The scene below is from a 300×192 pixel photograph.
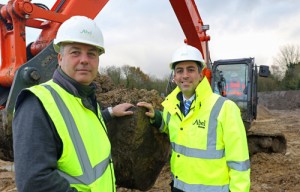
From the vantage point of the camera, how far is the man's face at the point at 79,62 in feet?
6.20

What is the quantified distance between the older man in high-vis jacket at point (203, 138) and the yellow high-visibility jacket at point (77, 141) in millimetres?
881

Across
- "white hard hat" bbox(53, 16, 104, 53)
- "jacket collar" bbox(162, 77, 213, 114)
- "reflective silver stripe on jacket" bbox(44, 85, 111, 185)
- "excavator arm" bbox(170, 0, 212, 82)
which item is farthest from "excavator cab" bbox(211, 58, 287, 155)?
"reflective silver stripe on jacket" bbox(44, 85, 111, 185)

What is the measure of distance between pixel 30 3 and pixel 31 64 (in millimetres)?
741

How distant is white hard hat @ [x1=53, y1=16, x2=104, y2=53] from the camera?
1.91 meters

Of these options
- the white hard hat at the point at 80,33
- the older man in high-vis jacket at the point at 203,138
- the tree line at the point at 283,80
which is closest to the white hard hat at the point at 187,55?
the older man in high-vis jacket at the point at 203,138

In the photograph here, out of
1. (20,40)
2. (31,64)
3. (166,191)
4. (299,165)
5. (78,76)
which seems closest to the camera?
(78,76)

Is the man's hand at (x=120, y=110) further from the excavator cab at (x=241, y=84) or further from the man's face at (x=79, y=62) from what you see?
the excavator cab at (x=241, y=84)

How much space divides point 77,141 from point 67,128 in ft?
0.29

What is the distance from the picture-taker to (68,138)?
1.61 meters

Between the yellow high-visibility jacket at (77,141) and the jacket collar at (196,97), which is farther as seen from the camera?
the jacket collar at (196,97)

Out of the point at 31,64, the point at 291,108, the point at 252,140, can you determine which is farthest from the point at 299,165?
the point at 291,108

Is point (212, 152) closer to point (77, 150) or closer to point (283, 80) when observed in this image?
point (77, 150)

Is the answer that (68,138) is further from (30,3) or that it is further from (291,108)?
(291,108)

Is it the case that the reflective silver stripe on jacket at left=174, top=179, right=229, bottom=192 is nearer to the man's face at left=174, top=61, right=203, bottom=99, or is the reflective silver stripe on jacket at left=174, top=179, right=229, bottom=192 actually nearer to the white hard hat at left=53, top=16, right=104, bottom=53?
the man's face at left=174, top=61, right=203, bottom=99
